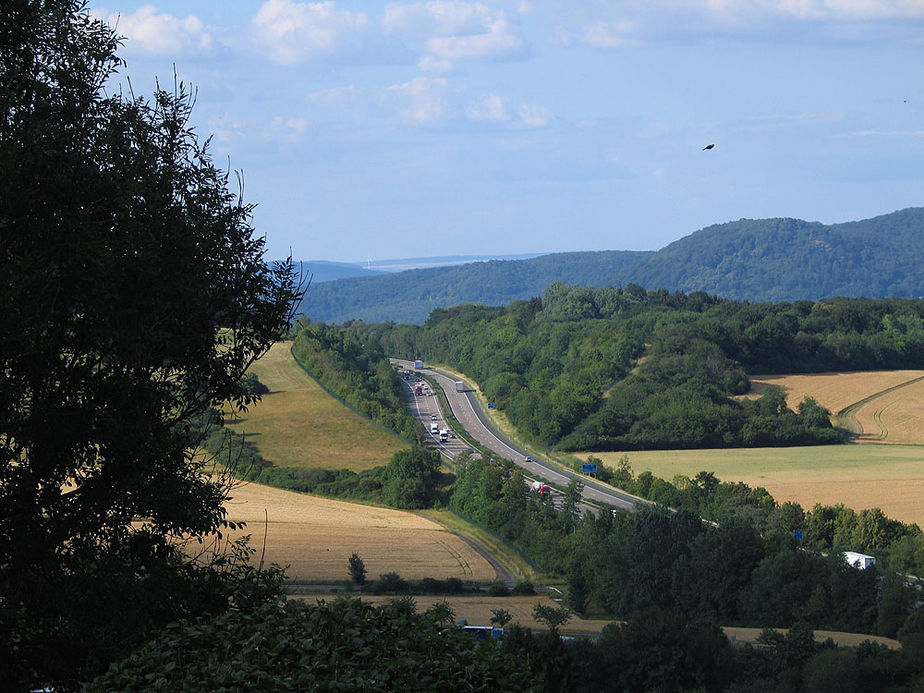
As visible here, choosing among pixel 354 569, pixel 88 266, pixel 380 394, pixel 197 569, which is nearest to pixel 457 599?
pixel 354 569

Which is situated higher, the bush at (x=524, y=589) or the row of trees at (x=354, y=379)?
the row of trees at (x=354, y=379)

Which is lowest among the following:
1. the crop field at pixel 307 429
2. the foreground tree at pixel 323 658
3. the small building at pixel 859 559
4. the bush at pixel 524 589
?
the bush at pixel 524 589

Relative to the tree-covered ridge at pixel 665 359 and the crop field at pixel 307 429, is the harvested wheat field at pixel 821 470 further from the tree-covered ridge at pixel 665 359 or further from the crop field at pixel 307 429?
the crop field at pixel 307 429

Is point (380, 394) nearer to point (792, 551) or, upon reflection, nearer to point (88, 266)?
point (792, 551)

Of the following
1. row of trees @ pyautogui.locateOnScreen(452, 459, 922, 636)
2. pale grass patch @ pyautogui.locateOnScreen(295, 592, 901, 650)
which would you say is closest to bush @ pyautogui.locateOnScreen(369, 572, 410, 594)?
pale grass patch @ pyautogui.locateOnScreen(295, 592, 901, 650)

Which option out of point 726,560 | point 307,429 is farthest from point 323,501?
point 726,560

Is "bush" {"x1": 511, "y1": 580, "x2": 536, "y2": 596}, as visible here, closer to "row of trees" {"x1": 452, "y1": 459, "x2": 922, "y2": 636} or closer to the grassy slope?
"row of trees" {"x1": 452, "y1": 459, "x2": 922, "y2": 636}

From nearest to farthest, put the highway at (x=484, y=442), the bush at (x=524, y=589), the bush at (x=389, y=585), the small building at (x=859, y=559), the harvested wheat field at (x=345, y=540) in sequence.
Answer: the bush at (x=389, y=585) < the bush at (x=524, y=589) < the harvested wheat field at (x=345, y=540) < the small building at (x=859, y=559) < the highway at (x=484, y=442)

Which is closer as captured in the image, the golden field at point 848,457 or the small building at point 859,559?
the small building at point 859,559

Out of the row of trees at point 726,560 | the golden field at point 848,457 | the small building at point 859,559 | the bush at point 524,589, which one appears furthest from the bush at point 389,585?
the golden field at point 848,457
